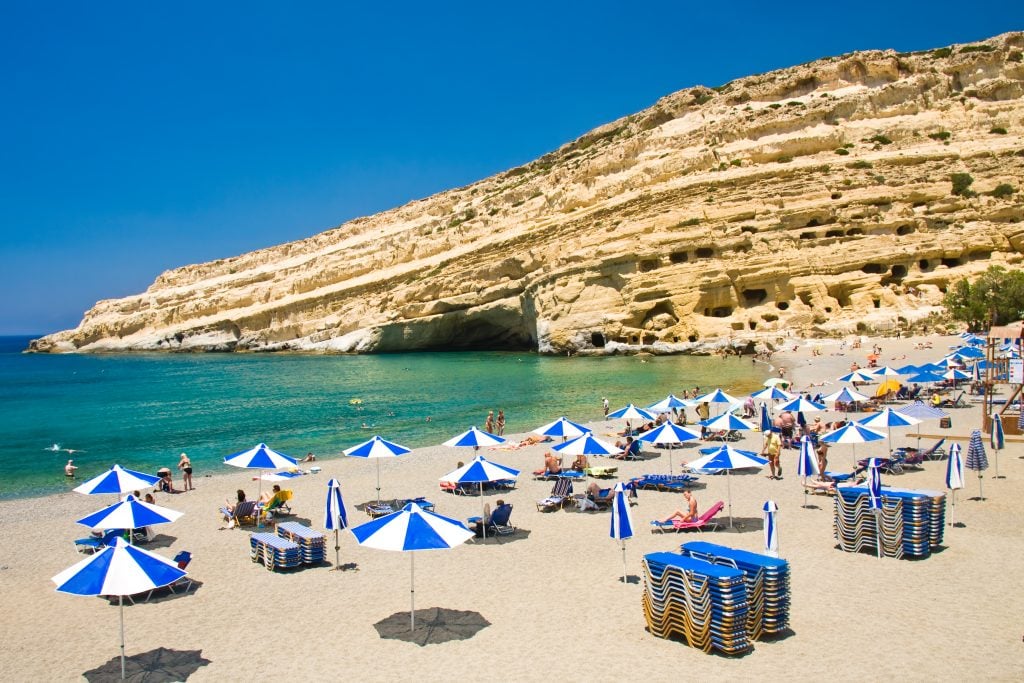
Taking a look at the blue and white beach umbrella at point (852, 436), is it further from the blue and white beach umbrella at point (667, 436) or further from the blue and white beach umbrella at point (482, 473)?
the blue and white beach umbrella at point (482, 473)

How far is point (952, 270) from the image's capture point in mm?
46000

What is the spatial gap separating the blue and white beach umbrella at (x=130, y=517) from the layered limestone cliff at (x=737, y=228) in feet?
135

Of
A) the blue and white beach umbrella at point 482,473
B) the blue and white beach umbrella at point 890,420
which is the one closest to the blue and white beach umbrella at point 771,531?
the blue and white beach umbrella at point 482,473

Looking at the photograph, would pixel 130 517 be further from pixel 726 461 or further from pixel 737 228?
pixel 737 228

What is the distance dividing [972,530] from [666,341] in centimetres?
3869

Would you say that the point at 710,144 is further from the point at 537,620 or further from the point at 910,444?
the point at 537,620

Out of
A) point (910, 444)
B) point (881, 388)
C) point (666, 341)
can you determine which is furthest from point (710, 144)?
point (910, 444)

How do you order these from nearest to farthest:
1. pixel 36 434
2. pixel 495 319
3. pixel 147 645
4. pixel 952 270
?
pixel 147 645 → pixel 36 434 → pixel 952 270 → pixel 495 319

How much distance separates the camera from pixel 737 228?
50062 millimetres

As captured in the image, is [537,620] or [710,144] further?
[710,144]

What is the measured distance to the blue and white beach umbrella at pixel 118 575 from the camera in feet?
24.3

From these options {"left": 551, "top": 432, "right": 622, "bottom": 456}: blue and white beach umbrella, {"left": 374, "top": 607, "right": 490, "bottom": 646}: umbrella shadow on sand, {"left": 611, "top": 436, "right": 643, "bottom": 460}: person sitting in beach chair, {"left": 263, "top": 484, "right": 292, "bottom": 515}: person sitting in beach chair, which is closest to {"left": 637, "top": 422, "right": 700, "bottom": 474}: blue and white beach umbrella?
{"left": 551, "top": 432, "right": 622, "bottom": 456}: blue and white beach umbrella

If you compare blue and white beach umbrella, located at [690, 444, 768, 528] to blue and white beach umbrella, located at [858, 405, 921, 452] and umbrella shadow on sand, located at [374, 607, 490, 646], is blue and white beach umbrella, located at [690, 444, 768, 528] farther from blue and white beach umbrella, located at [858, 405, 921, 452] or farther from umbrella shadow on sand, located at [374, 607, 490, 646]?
umbrella shadow on sand, located at [374, 607, 490, 646]

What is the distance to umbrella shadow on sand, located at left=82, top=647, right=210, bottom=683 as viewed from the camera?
7633mm
